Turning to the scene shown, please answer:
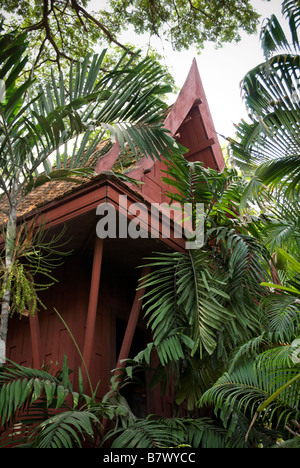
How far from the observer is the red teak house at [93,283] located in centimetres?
421

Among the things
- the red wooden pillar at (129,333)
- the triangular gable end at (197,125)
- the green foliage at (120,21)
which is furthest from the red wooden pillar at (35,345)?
the green foliage at (120,21)

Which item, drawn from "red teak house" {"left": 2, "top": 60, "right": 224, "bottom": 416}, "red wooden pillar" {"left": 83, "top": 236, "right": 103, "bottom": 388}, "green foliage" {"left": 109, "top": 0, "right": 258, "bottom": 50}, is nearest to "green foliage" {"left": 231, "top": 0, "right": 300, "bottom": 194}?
"red teak house" {"left": 2, "top": 60, "right": 224, "bottom": 416}

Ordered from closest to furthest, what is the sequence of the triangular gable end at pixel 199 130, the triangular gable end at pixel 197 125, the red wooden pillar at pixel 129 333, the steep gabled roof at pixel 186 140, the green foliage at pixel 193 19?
the red wooden pillar at pixel 129 333
the steep gabled roof at pixel 186 140
the triangular gable end at pixel 197 125
the triangular gable end at pixel 199 130
the green foliage at pixel 193 19

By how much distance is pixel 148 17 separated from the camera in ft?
28.7

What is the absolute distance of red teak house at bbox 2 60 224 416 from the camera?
13.8 ft

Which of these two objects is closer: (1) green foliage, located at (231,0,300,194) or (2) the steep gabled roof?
(1) green foliage, located at (231,0,300,194)

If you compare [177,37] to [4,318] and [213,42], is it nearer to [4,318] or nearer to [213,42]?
[213,42]

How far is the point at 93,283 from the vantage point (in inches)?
161

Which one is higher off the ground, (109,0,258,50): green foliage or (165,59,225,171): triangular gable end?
(109,0,258,50): green foliage

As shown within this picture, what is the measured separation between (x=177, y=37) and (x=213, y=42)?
667 millimetres

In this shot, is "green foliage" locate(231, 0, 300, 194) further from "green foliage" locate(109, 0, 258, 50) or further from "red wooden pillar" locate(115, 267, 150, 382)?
"green foliage" locate(109, 0, 258, 50)

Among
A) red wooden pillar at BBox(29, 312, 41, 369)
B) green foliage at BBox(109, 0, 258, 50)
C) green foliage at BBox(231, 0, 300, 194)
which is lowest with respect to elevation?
red wooden pillar at BBox(29, 312, 41, 369)

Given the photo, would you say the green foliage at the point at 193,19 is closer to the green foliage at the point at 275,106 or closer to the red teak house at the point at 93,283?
the red teak house at the point at 93,283
